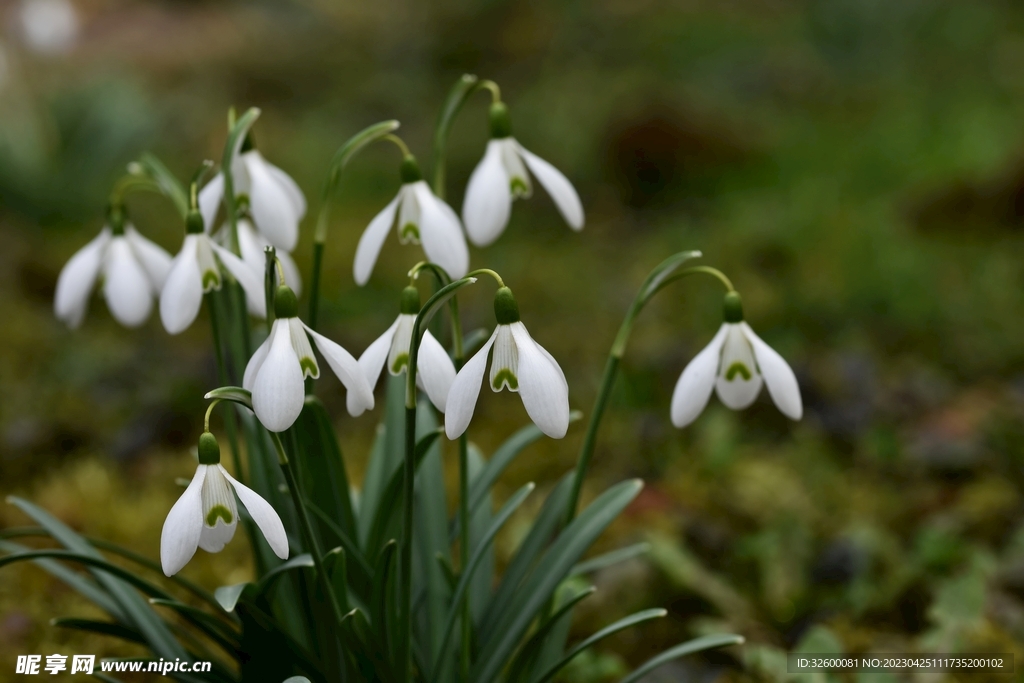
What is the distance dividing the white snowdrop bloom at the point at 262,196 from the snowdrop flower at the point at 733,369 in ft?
1.99

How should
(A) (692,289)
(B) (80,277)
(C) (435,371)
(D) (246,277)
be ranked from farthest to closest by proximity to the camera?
(A) (692,289), (B) (80,277), (D) (246,277), (C) (435,371)

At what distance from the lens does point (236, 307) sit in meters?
1.34

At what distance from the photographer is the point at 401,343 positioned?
43.4 inches

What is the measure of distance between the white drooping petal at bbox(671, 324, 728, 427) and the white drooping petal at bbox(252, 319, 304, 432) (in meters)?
0.52

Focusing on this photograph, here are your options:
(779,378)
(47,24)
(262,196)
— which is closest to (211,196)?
(262,196)

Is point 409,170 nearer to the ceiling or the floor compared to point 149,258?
nearer to the ceiling

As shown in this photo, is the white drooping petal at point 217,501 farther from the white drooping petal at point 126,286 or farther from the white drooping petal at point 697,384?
the white drooping petal at point 697,384

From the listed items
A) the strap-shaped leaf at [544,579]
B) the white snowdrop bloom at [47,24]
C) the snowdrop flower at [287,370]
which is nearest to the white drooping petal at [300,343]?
the snowdrop flower at [287,370]

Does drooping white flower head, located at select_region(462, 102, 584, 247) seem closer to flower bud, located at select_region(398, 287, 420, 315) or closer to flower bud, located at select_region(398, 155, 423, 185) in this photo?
flower bud, located at select_region(398, 155, 423, 185)

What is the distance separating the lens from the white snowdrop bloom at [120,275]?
133 cm

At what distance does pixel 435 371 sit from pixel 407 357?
7 cm

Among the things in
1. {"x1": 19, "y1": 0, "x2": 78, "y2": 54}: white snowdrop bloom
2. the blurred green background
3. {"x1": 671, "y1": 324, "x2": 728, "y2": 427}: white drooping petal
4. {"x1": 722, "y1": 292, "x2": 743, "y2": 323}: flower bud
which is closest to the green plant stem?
{"x1": 671, "y1": 324, "x2": 728, "y2": 427}: white drooping petal

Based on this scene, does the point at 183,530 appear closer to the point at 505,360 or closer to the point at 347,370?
the point at 347,370

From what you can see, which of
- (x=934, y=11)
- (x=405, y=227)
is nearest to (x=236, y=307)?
(x=405, y=227)
